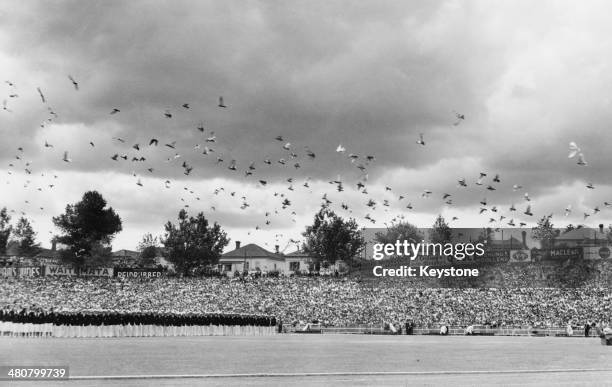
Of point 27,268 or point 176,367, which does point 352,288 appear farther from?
point 176,367

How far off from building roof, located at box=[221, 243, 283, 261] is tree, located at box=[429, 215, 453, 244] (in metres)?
39.6

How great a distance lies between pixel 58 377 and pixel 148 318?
2654cm

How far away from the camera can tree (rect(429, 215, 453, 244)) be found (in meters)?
116

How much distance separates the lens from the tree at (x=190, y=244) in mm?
111812

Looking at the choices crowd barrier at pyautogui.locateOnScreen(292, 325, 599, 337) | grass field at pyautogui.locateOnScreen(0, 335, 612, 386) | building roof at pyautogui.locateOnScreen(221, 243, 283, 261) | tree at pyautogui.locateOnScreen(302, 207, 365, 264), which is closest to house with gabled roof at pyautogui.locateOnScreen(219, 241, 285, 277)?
building roof at pyautogui.locateOnScreen(221, 243, 283, 261)

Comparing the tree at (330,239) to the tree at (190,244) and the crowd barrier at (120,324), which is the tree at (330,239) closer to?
the tree at (190,244)

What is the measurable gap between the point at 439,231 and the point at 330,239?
732 inches

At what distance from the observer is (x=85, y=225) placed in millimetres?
110250

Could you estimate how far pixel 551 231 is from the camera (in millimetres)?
130750

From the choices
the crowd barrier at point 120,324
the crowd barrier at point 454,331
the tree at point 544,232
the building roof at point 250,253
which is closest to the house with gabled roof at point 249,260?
the building roof at point 250,253

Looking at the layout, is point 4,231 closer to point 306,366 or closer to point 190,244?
point 190,244

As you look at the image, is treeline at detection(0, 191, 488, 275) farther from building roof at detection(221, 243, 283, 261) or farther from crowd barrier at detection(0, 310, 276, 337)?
crowd barrier at detection(0, 310, 276, 337)

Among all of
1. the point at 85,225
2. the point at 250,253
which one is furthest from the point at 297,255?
the point at 85,225

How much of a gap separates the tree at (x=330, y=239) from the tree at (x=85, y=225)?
32.3 meters
